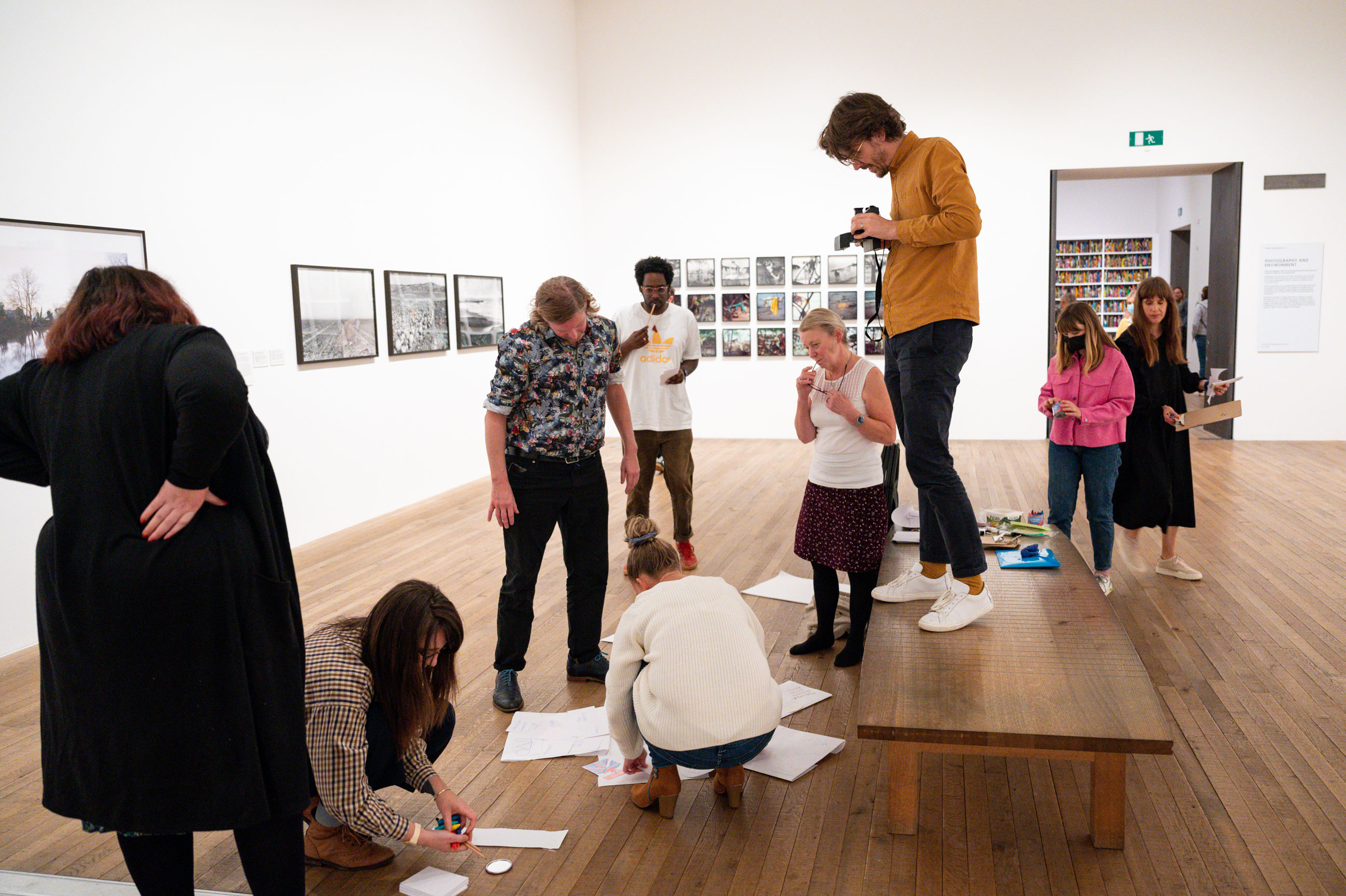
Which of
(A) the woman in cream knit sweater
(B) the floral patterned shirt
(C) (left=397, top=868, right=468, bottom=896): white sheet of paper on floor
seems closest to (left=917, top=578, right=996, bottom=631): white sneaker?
(A) the woman in cream knit sweater

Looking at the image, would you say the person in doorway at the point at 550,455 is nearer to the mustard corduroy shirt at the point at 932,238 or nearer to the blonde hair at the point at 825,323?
the blonde hair at the point at 825,323

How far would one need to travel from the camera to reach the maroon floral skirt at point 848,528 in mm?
3844

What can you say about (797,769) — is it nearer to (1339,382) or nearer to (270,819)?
(270,819)

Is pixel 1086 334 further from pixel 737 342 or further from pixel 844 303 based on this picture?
pixel 737 342

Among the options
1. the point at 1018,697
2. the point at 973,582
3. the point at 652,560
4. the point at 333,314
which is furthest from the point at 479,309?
the point at 1018,697

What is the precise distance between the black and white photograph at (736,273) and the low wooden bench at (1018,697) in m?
8.47

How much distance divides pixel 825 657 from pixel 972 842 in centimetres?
151

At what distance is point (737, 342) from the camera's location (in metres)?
11.7

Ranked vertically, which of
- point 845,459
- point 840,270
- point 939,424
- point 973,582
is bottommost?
point 973,582

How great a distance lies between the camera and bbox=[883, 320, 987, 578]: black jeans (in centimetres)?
304

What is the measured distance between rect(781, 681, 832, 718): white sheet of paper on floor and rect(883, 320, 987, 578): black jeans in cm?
83

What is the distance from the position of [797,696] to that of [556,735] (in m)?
0.94

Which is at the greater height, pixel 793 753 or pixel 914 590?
pixel 914 590

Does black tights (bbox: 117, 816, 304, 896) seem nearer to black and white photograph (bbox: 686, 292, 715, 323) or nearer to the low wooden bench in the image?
the low wooden bench
